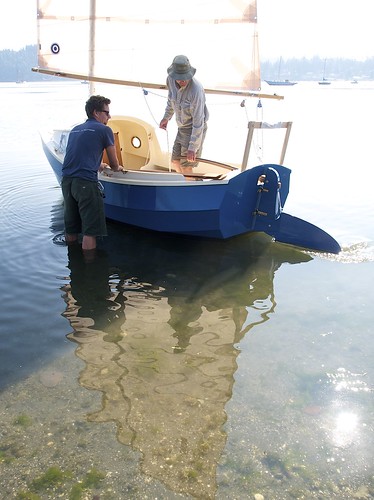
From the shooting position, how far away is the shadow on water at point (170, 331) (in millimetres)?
3068

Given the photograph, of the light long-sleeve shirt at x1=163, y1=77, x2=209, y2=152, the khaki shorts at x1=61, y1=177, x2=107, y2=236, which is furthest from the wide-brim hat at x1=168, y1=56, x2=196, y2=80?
the khaki shorts at x1=61, y1=177, x2=107, y2=236

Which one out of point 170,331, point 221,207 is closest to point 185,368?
point 170,331

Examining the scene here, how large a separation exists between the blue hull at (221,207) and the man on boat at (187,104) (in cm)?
79

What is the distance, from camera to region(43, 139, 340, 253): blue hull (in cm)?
614

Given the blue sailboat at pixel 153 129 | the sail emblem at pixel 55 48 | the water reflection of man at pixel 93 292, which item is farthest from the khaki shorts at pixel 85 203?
the sail emblem at pixel 55 48

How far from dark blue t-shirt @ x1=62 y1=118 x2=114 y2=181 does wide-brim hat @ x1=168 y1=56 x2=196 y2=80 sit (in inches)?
49.1

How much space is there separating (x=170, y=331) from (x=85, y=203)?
8.09 ft

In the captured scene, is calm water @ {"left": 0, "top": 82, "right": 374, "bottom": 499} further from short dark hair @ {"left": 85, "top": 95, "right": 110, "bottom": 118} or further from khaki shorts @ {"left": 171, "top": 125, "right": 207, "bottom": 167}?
short dark hair @ {"left": 85, "top": 95, "right": 110, "bottom": 118}

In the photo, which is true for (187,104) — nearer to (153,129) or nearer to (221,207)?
(153,129)

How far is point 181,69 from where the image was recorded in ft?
20.7

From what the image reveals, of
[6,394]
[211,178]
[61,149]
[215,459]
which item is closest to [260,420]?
[215,459]

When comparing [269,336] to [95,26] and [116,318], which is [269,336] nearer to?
[116,318]

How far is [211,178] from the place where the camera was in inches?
251

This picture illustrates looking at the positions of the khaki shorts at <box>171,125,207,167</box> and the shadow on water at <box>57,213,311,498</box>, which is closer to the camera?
the shadow on water at <box>57,213,311,498</box>
